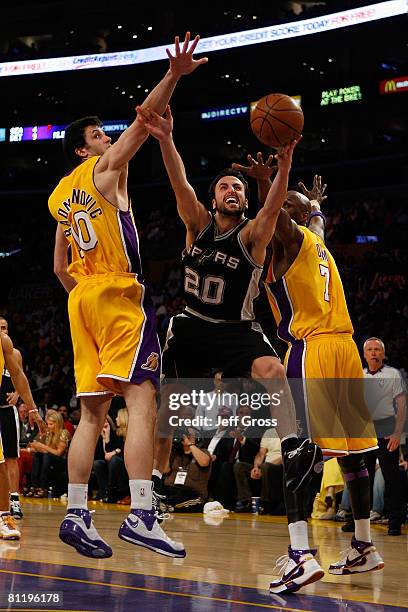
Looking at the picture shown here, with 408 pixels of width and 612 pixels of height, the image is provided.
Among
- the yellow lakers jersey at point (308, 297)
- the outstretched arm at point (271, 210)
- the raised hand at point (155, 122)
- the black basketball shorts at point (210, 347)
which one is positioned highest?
the raised hand at point (155, 122)

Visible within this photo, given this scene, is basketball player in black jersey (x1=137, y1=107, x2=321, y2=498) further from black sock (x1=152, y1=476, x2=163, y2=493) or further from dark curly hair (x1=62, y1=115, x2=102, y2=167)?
black sock (x1=152, y1=476, x2=163, y2=493)

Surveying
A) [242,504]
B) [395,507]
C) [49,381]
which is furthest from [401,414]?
[49,381]

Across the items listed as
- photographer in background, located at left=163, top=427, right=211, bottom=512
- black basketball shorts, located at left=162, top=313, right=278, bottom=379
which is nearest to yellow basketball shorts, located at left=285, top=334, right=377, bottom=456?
black basketball shorts, located at left=162, top=313, right=278, bottom=379

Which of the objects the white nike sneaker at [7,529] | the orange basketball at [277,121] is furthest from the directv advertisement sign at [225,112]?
the orange basketball at [277,121]

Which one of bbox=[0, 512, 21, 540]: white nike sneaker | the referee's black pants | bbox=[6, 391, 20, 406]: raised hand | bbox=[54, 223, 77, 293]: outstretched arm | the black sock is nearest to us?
bbox=[54, 223, 77, 293]: outstretched arm

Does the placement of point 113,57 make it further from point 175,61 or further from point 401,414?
point 175,61

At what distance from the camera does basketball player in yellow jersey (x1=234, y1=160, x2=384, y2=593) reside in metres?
5.67

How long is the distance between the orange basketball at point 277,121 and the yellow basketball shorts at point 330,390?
1.34 metres

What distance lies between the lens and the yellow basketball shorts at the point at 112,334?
15.4 feet

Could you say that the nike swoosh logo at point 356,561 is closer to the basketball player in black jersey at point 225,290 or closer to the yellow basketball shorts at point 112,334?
the basketball player in black jersey at point 225,290

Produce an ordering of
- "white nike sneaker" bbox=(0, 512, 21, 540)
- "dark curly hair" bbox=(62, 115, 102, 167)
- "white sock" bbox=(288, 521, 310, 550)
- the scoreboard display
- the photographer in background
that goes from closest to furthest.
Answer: "white sock" bbox=(288, 521, 310, 550)
"dark curly hair" bbox=(62, 115, 102, 167)
"white nike sneaker" bbox=(0, 512, 21, 540)
the photographer in background
the scoreboard display

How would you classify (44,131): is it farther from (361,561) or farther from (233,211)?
(361,561)

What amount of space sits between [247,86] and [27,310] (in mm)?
9950

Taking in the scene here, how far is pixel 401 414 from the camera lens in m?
8.90
